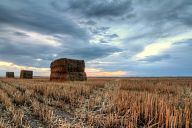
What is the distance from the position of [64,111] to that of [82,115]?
1129 millimetres

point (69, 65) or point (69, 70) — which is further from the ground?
point (69, 65)

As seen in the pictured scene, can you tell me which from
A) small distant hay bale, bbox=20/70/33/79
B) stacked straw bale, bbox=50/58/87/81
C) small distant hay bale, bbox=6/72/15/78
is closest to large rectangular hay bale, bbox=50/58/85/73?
stacked straw bale, bbox=50/58/87/81

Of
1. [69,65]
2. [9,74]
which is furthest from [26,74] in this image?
[69,65]

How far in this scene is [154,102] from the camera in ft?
23.6

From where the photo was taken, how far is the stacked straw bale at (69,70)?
21203 mm

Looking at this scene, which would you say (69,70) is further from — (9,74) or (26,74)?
(9,74)

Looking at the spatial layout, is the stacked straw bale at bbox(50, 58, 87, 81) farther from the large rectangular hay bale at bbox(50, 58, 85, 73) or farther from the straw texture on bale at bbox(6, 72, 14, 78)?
the straw texture on bale at bbox(6, 72, 14, 78)

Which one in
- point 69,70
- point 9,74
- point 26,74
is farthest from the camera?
point 9,74

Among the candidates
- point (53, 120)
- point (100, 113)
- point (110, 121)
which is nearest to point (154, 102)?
point (100, 113)

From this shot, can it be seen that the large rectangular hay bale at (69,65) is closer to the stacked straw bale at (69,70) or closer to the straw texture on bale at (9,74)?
the stacked straw bale at (69,70)

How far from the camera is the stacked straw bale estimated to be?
21.2 metres

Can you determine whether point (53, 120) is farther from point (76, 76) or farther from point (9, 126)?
point (76, 76)

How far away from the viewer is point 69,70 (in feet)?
70.5

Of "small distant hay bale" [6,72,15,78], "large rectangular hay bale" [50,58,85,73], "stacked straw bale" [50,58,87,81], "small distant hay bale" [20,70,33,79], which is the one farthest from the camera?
"small distant hay bale" [6,72,15,78]
